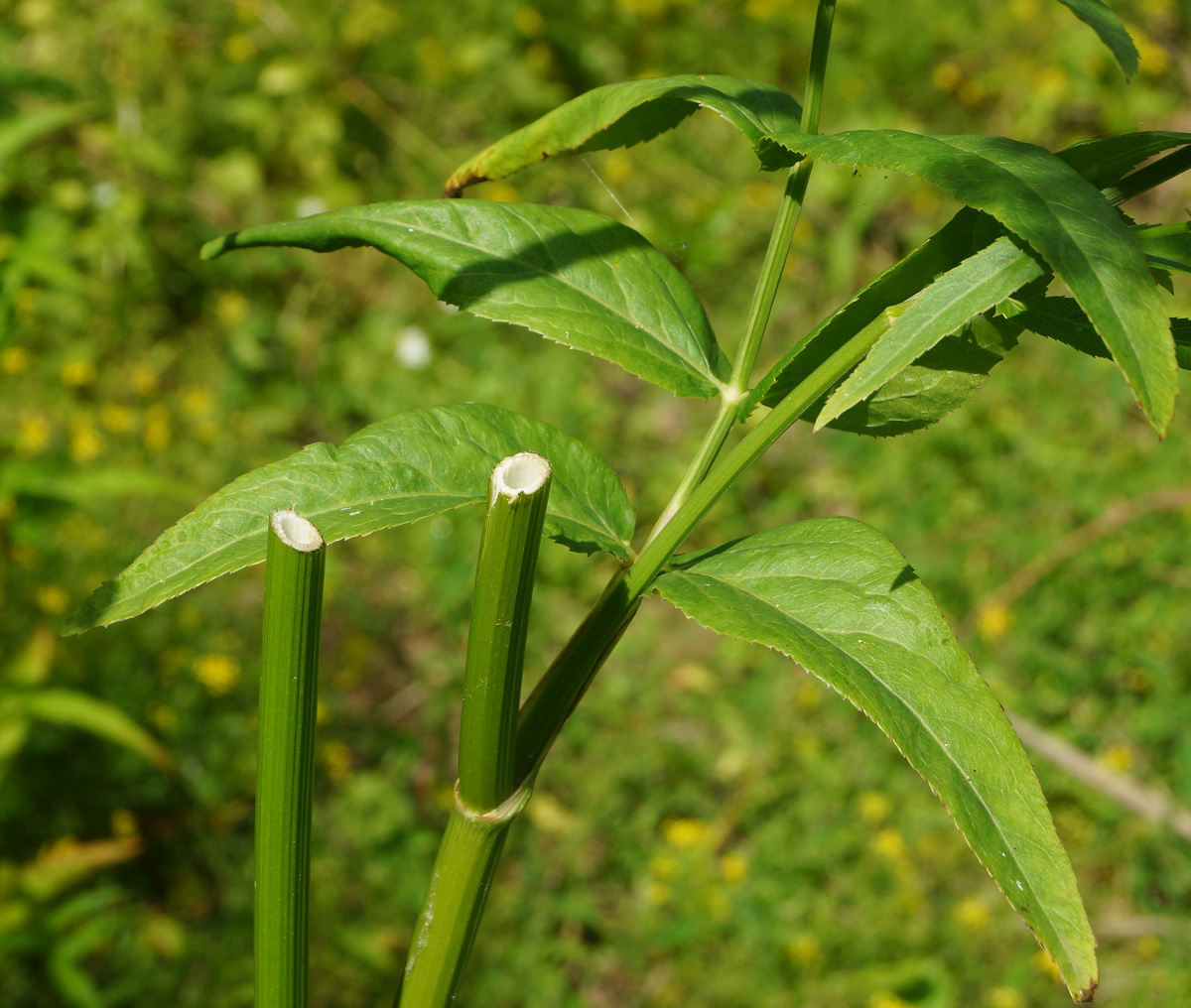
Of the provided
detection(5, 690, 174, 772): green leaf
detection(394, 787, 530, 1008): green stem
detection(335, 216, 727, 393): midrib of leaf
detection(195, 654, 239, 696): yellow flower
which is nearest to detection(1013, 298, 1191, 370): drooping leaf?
detection(335, 216, 727, 393): midrib of leaf

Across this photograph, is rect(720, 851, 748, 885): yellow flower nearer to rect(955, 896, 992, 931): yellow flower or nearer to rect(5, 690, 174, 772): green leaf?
rect(955, 896, 992, 931): yellow flower

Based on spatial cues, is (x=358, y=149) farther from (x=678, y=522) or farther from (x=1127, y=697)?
(x=678, y=522)

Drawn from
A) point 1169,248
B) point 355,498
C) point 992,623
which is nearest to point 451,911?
point 355,498

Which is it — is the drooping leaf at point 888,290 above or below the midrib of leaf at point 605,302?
above

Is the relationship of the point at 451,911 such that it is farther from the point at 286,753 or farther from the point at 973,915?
the point at 973,915

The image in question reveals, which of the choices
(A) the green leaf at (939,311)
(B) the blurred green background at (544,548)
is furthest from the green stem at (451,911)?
(B) the blurred green background at (544,548)

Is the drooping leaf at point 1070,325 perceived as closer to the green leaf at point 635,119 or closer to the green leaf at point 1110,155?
the green leaf at point 1110,155
